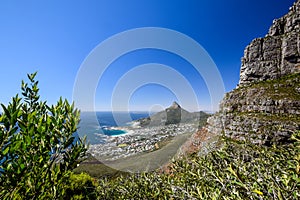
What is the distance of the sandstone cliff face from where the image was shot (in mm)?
26375

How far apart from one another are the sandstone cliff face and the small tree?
21658mm

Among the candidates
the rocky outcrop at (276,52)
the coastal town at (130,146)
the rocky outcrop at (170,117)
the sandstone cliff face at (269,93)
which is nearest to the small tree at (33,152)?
the sandstone cliff face at (269,93)

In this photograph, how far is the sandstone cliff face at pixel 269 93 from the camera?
26.4 meters

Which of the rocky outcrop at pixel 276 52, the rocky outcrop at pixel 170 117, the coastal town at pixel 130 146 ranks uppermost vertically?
the rocky outcrop at pixel 276 52

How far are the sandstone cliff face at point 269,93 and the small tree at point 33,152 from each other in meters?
21.7

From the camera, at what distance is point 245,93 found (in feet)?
123

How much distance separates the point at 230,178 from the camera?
3.55 m

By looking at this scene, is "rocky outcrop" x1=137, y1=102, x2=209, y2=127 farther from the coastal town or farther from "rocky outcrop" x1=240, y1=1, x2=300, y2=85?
"rocky outcrop" x1=240, y1=1, x2=300, y2=85

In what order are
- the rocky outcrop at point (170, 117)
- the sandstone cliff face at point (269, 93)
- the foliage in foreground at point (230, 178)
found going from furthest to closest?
the rocky outcrop at point (170, 117), the sandstone cliff face at point (269, 93), the foliage in foreground at point (230, 178)

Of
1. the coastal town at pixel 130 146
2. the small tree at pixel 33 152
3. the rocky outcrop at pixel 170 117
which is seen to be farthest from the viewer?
the rocky outcrop at pixel 170 117

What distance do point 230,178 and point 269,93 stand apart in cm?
3621

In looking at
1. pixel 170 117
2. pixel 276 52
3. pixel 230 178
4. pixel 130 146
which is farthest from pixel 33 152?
pixel 170 117

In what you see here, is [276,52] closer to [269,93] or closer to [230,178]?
[269,93]

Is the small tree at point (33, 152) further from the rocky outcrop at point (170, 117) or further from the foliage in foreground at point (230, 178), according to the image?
the rocky outcrop at point (170, 117)
